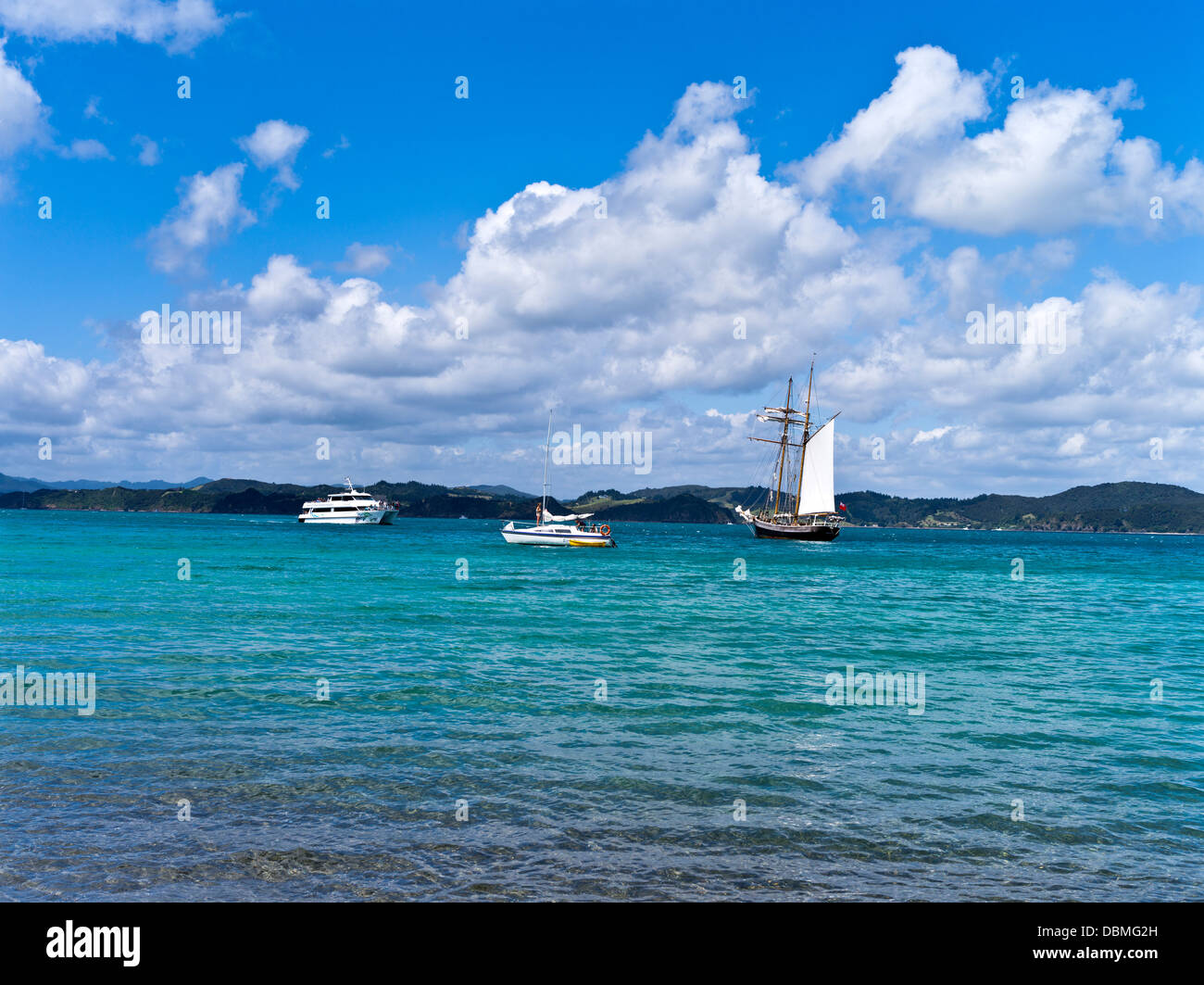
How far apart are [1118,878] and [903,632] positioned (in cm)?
2660

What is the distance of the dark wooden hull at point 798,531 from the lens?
512ft

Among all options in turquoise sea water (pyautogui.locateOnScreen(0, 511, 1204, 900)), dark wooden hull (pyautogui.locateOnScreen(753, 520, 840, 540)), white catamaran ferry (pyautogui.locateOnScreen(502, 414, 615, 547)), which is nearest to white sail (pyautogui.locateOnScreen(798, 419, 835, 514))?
dark wooden hull (pyautogui.locateOnScreen(753, 520, 840, 540))

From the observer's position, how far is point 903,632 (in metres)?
35.4

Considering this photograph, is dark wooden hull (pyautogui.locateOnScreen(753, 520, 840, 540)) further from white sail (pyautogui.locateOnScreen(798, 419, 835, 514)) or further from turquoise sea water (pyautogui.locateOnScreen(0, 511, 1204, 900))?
turquoise sea water (pyautogui.locateOnScreen(0, 511, 1204, 900))

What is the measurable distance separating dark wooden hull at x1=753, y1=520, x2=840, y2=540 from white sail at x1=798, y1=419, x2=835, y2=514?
8458mm

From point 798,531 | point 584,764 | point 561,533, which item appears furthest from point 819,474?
point 584,764

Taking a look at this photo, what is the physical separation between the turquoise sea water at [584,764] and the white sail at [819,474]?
109 m

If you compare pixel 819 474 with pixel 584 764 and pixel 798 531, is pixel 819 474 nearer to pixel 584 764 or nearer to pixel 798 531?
pixel 798 531

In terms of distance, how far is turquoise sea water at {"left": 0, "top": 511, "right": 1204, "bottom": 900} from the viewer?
31.1 ft

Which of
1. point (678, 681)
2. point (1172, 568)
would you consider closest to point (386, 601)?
point (678, 681)
